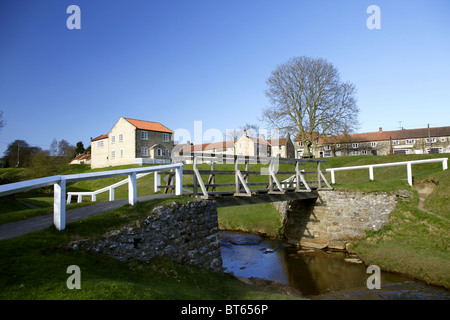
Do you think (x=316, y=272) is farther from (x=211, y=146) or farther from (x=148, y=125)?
(x=211, y=146)

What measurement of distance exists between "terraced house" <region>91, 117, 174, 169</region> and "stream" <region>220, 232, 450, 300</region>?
36013 mm

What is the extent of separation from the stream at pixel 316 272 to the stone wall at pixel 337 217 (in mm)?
1085

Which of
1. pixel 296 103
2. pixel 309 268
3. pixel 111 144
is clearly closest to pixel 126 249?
pixel 309 268

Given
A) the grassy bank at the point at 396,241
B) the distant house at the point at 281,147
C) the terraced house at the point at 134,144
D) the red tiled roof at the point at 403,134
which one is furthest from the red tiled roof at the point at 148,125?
the red tiled roof at the point at 403,134

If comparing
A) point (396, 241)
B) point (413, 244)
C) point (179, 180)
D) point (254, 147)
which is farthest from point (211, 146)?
point (179, 180)

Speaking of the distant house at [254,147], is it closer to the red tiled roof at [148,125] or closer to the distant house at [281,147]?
the distant house at [281,147]

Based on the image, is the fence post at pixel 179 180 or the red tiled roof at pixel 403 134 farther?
the red tiled roof at pixel 403 134

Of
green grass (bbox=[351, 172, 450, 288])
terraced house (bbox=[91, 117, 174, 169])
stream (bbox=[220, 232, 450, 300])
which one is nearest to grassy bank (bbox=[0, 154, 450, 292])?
green grass (bbox=[351, 172, 450, 288])

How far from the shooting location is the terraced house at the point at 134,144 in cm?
5053

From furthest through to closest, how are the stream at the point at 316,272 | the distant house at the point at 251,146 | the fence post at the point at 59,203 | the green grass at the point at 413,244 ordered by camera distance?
the distant house at the point at 251,146 < the green grass at the point at 413,244 < the stream at the point at 316,272 < the fence post at the point at 59,203

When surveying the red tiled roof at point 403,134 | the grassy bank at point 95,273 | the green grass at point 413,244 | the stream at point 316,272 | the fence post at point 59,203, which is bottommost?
the stream at point 316,272

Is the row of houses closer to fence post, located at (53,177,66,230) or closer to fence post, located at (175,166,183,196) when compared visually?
fence post, located at (175,166,183,196)
